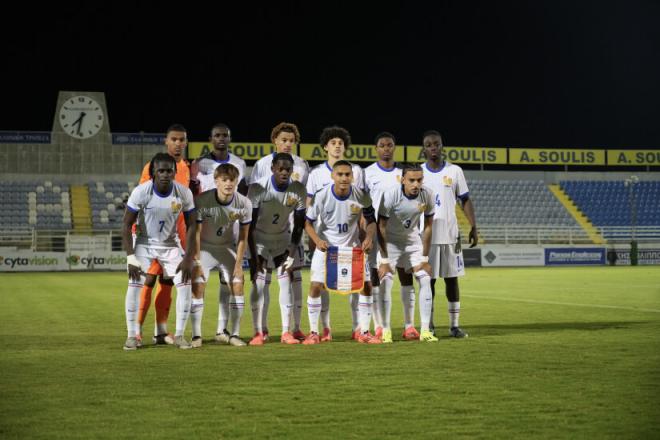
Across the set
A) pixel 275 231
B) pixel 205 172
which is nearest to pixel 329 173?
pixel 275 231

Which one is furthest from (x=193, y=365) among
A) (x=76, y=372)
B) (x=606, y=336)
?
(x=606, y=336)

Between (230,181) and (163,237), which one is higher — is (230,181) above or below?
above

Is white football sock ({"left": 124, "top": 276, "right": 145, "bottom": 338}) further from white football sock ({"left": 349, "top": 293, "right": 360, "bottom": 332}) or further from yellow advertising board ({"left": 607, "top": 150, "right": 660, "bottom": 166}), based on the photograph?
yellow advertising board ({"left": 607, "top": 150, "right": 660, "bottom": 166})

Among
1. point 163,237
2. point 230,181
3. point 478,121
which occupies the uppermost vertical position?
point 478,121

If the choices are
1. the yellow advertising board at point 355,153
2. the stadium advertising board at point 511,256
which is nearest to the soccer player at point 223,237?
the stadium advertising board at point 511,256

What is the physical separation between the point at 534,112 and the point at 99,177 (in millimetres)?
32764

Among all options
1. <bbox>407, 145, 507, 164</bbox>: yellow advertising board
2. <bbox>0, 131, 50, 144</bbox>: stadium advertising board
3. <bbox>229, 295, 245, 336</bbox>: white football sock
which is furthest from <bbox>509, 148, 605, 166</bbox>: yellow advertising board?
<bbox>229, 295, 245, 336</bbox>: white football sock

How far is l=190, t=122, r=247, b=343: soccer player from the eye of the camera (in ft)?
32.9

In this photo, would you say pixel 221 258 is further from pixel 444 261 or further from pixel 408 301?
pixel 444 261

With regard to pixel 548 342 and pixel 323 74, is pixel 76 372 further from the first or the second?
pixel 323 74

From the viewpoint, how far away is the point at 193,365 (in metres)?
7.94

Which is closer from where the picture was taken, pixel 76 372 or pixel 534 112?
pixel 76 372

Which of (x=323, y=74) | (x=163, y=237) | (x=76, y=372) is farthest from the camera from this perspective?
(x=323, y=74)

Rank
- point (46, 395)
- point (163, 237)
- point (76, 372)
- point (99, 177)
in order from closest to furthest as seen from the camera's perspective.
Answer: point (46, 395)
point (76, 372)
point (163, 237)
point (99, 177)
